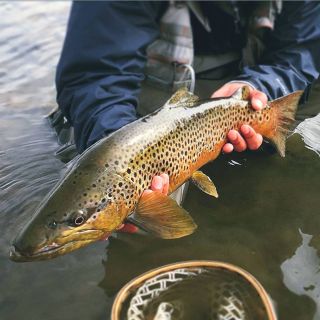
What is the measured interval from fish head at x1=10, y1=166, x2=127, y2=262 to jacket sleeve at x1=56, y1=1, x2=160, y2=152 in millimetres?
859

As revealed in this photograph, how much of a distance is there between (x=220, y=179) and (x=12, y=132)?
1826 mm

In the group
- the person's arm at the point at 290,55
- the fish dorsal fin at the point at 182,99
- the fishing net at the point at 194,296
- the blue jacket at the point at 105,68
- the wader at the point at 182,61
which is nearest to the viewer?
the fishing net at the point at 194,296

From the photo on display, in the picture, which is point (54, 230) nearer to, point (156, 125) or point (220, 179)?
point (156, 125)

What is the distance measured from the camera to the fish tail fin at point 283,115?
10.3ft

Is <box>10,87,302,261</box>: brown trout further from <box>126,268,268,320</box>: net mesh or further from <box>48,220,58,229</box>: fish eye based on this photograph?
<box>126,268,268,320</box>: net mesh

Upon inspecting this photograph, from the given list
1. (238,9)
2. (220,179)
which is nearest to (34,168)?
(220,179)

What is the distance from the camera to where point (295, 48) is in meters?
3.85

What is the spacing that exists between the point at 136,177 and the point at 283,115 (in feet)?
4.04

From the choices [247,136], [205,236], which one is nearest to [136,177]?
[205,236]

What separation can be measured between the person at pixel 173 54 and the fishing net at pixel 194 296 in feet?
1.43

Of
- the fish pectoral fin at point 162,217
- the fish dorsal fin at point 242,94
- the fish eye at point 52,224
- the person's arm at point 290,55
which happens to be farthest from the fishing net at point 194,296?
the person's arm at point 290,55

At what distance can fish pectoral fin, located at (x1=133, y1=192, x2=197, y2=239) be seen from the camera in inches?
90.5

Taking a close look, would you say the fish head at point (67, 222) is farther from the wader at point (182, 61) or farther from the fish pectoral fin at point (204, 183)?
the wader at point (182, 61)

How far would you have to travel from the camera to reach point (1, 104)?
4715 mm
